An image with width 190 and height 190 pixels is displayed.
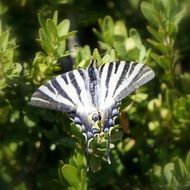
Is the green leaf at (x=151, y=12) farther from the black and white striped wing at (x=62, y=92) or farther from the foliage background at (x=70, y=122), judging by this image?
the black and white striped wing at (x=62, y=92)

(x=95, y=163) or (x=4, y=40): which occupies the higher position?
(x=4, y=40)

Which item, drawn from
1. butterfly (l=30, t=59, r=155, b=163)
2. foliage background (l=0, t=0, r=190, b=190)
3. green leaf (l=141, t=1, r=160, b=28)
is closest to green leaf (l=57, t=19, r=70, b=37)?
foliage background (l=0, t=0, r=190, b=190)

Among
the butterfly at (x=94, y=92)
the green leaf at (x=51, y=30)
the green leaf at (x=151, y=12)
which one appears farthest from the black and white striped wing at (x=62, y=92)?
the green leaf at (x=151, y=12)

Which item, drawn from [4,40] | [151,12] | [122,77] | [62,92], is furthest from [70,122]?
[151,12]

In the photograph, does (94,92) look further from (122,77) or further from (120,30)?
(120,30)

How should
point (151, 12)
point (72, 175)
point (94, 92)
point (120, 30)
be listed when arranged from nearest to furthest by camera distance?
point (72, 175)
point (94, 92)
point (151, 12)
point (120, 30)

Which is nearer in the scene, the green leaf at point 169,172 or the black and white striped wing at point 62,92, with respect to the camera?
the black and white striped wing at point 62,92

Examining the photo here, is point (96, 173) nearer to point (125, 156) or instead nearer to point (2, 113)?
point (125, 156)
